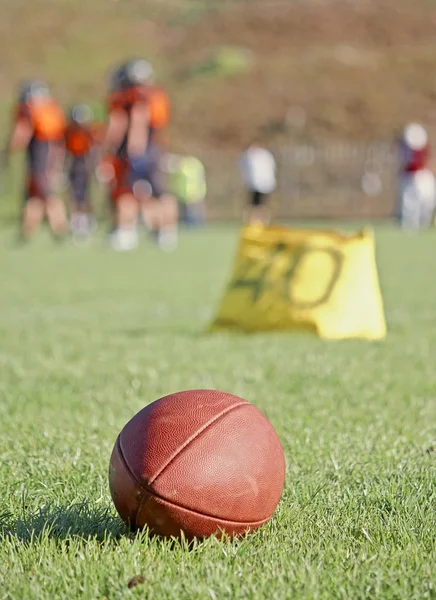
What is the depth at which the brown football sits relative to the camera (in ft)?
8.73

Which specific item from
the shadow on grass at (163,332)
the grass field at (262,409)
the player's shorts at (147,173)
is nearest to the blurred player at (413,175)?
the player's shorts at (147,173)

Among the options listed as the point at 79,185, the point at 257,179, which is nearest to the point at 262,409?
the point at 79,185

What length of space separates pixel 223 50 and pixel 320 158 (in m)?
18.5

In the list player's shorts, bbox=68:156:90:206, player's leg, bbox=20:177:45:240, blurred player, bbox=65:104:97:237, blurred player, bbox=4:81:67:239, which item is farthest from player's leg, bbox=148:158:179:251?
player's shorts, bbox=68:156:90:206

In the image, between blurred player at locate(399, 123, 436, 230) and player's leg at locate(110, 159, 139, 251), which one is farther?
blurred player at locate(399, 123, 436, 230)

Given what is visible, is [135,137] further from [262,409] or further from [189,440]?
[189,440]

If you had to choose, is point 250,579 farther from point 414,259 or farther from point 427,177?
point 427,177

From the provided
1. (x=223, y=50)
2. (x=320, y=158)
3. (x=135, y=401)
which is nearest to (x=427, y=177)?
(x=320, y=158)

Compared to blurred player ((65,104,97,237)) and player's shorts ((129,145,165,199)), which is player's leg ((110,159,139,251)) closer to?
player's shorts ((129,145,165,199))

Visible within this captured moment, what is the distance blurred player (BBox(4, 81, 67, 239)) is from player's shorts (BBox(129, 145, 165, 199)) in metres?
2.36

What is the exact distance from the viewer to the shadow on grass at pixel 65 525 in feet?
9.20

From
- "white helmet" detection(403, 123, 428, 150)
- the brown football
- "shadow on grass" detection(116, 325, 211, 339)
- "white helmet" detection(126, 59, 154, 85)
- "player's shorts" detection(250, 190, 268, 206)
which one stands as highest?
"white helmet" detection(126, 59, 154, 85)

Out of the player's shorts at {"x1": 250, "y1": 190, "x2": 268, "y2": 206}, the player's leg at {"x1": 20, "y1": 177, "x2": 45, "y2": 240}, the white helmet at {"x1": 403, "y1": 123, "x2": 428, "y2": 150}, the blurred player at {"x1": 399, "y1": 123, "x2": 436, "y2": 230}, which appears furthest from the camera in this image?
the player's shorts at {"x1": 250, "y1": 190, "x2": 268, "y2": 206}

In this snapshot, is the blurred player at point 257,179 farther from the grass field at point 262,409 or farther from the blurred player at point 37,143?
the grass field at point 262,409
